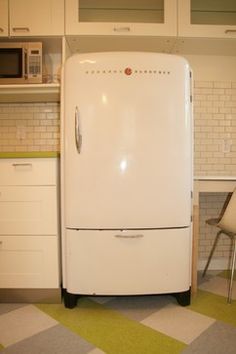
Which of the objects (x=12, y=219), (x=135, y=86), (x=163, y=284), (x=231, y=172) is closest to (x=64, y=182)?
(x=12, y=219)

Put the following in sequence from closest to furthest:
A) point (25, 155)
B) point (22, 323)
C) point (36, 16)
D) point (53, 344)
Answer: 1. point (53, 344)
2. point (22, 323)
3. point (25, 155)
4. point (36, 16)

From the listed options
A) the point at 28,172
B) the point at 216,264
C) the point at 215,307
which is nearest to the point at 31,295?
the point at 28,172

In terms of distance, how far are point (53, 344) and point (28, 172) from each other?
2.91ft

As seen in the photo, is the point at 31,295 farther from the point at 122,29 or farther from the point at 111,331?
the point at 122,29

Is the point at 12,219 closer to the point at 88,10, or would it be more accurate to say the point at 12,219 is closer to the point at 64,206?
the point at 64,206

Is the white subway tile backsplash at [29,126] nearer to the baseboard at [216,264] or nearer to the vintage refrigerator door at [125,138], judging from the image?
the vintage refrigerator door at [125,138]

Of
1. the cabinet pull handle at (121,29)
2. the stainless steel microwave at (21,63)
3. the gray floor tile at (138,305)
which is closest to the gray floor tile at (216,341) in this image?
the gray floor tile at (138,305)

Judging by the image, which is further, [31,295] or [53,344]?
[31,295]

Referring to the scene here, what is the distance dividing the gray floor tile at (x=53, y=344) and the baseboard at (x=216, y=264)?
1.26 m

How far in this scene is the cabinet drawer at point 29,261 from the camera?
1.54 metres

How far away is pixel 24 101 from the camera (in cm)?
211

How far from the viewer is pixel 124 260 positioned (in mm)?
1451

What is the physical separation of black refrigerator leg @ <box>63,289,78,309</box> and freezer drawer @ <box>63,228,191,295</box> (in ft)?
0.25

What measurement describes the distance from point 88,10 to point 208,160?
144 cm
